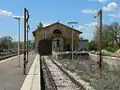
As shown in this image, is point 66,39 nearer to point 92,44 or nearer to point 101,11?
point 92,44

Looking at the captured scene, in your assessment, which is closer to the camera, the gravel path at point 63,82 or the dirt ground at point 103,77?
the dirt ground at point 103,77

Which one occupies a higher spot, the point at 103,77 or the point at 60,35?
the point at 60,35

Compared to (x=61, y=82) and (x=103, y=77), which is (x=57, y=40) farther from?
(x=61, y=82)

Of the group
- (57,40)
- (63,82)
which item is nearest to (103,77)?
(63,82)

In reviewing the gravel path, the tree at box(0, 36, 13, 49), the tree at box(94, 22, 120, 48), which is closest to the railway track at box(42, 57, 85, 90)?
the gravel path

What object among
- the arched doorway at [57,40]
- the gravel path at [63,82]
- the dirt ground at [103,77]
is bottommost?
the gravel path at [63,82]

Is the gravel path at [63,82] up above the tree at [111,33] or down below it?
below

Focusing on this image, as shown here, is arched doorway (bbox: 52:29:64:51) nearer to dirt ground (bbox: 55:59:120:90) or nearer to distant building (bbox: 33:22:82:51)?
distant building (bbox: 33:22:82:51)

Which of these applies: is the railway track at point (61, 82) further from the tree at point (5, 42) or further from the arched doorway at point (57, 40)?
the tree at point (5, 42)

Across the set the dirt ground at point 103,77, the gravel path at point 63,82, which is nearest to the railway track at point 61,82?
the gravel path at point 63,82

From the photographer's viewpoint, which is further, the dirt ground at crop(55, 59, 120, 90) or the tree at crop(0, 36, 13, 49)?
the tree at crop(0, 36, 13, 49)

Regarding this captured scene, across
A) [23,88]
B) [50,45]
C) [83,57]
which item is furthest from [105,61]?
[50,45]

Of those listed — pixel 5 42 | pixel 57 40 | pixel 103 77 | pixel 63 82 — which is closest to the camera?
pixel 63 82

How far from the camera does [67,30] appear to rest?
96812 mm
